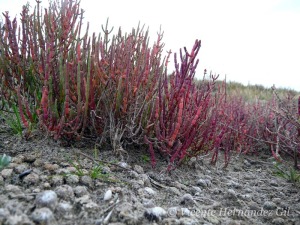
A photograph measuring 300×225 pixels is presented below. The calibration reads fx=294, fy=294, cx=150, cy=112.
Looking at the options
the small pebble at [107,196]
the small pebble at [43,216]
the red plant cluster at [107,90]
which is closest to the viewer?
the small pebble at [43,216]

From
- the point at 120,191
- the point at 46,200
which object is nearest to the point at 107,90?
the point at 120,191

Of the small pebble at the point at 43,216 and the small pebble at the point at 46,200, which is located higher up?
the small pebble at the point at 46,200

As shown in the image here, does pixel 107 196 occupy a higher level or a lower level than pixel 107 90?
lower

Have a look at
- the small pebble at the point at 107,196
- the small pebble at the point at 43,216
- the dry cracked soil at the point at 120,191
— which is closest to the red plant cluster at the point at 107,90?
the dry cracked soil at the point at 120,191

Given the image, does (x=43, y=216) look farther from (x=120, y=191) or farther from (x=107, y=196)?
(x=120, y=191)

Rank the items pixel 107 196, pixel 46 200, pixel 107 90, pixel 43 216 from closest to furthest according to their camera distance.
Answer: pixel 43 216, pixel 46 200, pixel 107 196, pixel 107 90

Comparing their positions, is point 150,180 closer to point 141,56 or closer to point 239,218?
point 239,218

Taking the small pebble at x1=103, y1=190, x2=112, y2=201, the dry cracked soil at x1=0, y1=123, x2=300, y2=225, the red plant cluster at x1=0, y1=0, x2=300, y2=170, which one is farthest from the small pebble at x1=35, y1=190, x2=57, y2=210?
the red plant cluster at x1=0, y1=0, x2=300, y2=170

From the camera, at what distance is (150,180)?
2.07 m

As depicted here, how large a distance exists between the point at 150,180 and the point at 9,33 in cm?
172

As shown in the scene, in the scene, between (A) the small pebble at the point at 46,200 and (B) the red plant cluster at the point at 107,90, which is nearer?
(A) the small pebble at the point at 46,200

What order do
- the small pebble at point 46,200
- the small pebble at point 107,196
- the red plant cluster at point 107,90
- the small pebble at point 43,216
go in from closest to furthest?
the small pebble at point 43,216 < the small pebble at point 46,200 < the small pebble at point 107,196 < the red plant cluster at point 107,90

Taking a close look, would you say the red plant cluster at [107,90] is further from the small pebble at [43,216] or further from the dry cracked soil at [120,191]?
the small pebble at [43,216]

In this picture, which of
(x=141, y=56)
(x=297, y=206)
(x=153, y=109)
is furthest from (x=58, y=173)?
(x=297, y=206)
